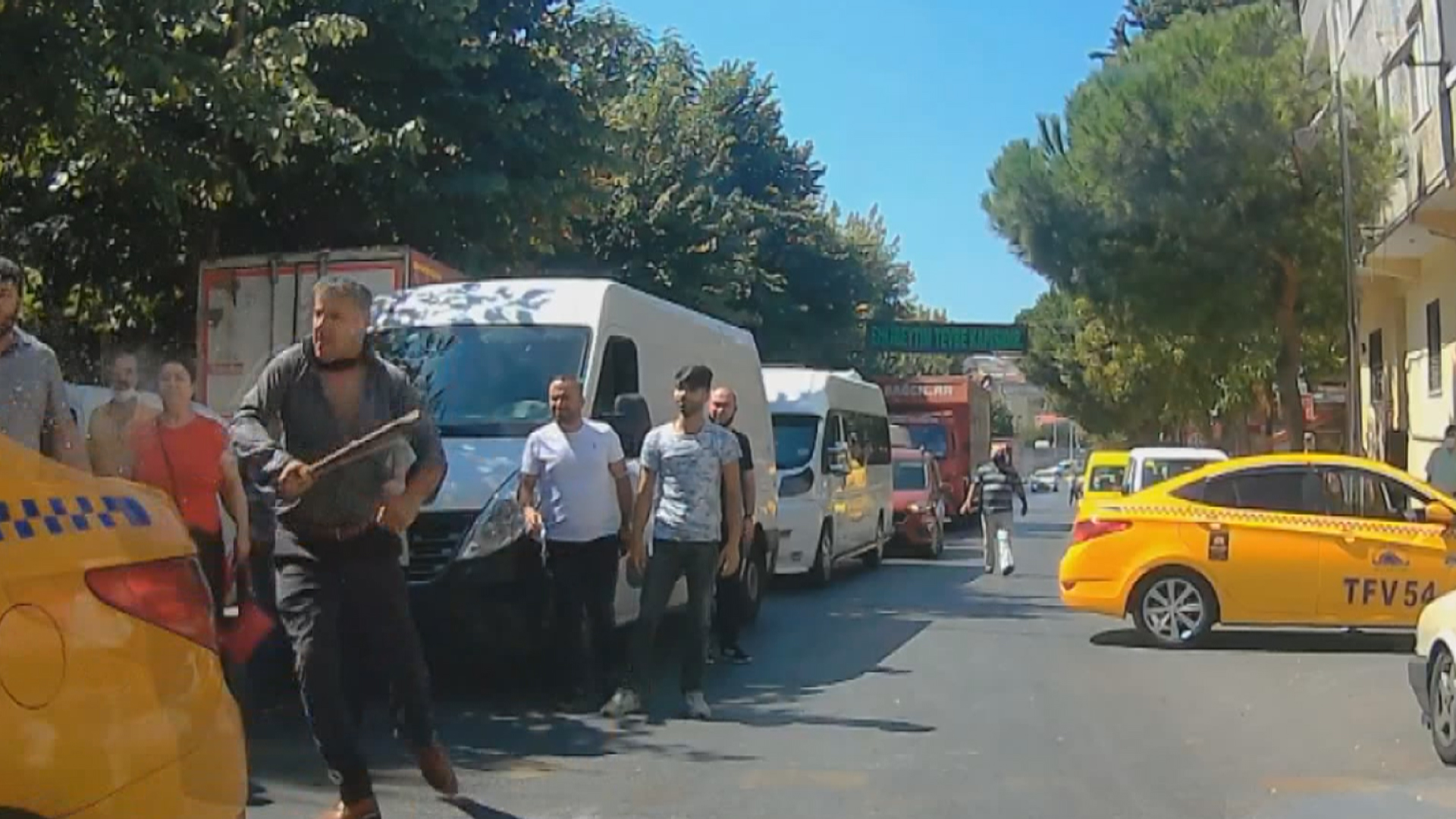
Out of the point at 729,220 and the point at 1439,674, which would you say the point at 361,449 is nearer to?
the point at 1439,674

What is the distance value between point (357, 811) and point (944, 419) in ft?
101

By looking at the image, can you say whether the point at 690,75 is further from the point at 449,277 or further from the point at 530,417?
the point at 530,417

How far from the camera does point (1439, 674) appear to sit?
8383 millimetres

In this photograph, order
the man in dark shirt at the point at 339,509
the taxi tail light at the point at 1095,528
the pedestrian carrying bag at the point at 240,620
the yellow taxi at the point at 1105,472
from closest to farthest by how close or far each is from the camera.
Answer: the man in dark shirt at the point at 339,509
the pedestrian carrying bag at the point at 240,620
the taxi tail light at the point at 1095,528
the yellow taxi at the point at 1105,472

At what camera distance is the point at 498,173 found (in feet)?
58.9

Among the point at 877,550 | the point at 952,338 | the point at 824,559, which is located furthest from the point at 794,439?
the point at 952,338

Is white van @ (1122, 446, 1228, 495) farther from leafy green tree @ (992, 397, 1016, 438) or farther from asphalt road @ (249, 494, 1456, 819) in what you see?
leafy green tree @ (992, 397, 1016, 438)

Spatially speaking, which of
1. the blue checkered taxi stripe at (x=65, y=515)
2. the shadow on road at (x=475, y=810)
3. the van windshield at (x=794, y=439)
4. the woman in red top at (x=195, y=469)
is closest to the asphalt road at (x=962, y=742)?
the shadow on road at (x=475, y=810)

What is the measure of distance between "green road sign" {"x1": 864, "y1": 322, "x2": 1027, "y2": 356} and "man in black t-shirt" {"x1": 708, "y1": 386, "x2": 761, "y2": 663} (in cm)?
3314

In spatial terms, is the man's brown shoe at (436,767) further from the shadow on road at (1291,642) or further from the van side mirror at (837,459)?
the van side mirror at (837,459)

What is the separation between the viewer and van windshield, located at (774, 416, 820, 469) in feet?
61.0

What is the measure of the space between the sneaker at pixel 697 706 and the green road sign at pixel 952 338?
117 ft

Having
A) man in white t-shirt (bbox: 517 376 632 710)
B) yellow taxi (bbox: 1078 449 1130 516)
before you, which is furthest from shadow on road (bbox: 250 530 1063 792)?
yellow taxi (bbox: 1078 449 1130 516)

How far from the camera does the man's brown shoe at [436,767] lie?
22.0 feet
